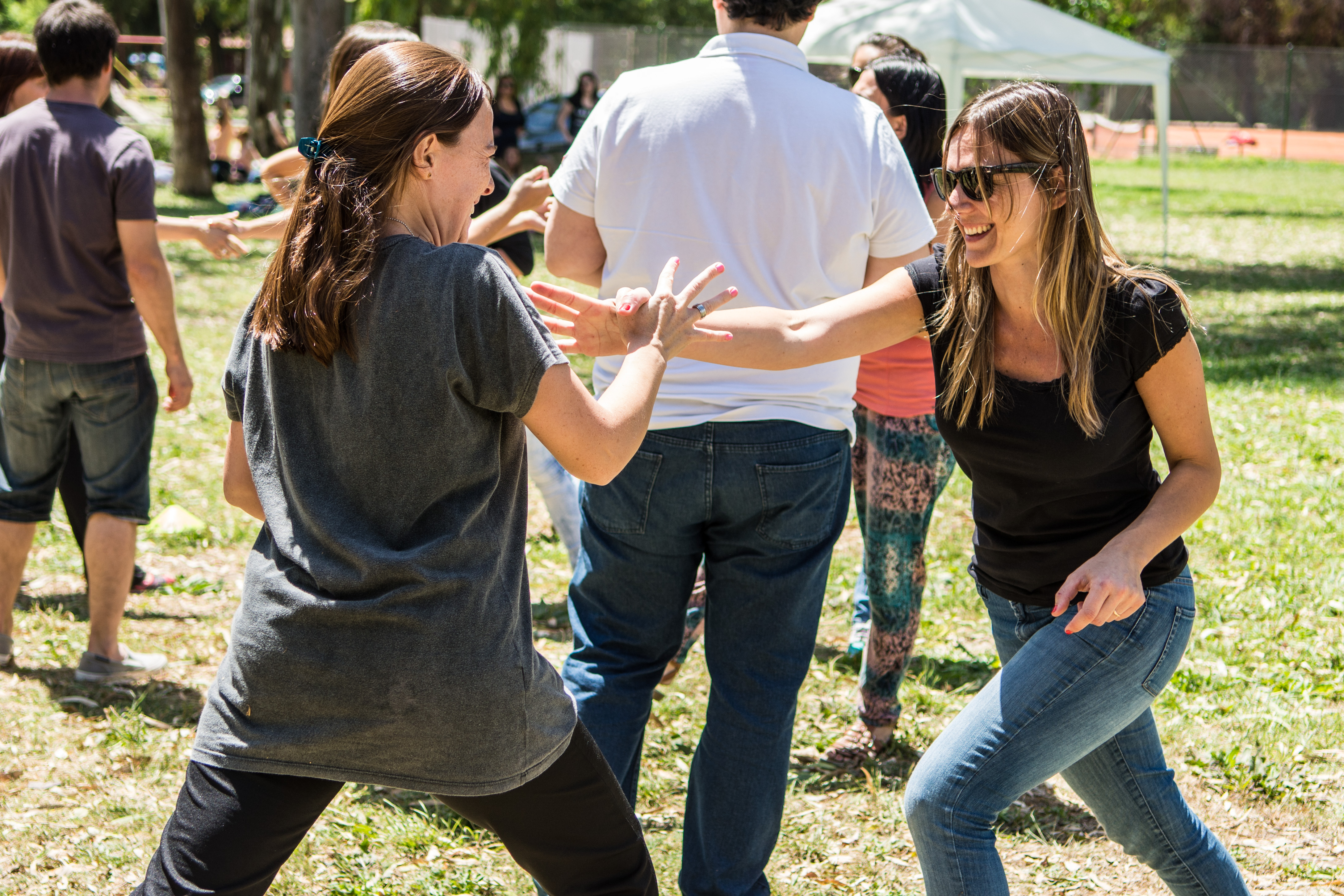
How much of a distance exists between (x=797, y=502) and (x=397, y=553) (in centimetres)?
110

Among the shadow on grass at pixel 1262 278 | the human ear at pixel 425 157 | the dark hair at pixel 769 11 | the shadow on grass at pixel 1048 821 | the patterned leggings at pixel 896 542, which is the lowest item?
the shadow on grass at pixel 1262 278

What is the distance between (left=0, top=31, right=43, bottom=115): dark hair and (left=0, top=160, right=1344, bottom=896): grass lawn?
6.65ft

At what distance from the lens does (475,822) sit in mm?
2051

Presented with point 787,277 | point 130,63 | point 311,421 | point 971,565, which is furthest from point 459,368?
point 130,63

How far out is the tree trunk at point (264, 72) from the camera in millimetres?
21172

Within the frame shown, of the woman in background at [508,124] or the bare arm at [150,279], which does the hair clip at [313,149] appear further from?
the woman in background at [508,124]

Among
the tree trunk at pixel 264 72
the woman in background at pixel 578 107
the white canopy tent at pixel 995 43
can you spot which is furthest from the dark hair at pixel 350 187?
the tree trunk at pixel 264 72

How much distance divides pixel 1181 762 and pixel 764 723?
180cm

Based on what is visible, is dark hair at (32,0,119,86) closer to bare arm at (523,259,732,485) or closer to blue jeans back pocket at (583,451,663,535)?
blue jeans back pocket at (583,451,663,535)

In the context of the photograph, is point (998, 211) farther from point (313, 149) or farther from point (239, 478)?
point (239, 478)

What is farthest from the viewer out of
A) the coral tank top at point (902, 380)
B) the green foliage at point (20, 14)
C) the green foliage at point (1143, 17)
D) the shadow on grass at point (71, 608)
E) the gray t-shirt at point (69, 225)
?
the green foliage at point (20, 14)

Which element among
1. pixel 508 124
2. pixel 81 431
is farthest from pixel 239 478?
pixel 508 124

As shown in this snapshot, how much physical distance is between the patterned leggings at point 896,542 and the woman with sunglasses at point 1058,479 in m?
1.26

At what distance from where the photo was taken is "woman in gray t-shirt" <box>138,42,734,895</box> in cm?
182
